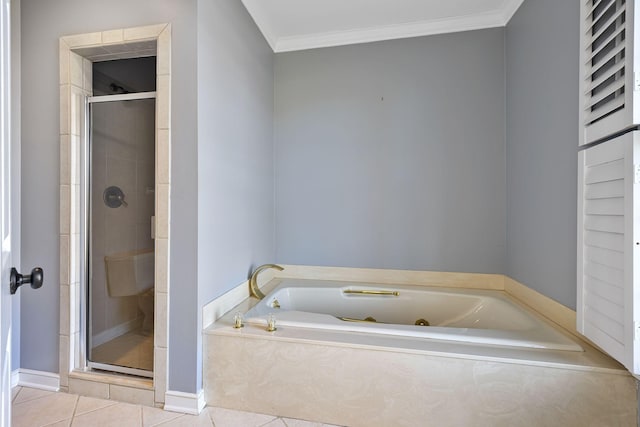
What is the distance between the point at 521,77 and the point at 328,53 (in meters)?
1.42

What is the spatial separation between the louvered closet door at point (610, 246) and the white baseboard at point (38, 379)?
2734 mm

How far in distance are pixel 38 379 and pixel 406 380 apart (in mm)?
2088

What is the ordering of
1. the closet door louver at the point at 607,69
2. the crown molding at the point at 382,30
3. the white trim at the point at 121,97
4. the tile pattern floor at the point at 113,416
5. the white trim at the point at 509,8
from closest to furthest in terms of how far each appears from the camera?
the closet door louver at the point at 607,69, the tile pattern floor at the point at 113,416, the white trim at the point at 121,97, the white trim at the point at 509,8, the crown molding at the point at 382,30

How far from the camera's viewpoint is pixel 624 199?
1.07 meters

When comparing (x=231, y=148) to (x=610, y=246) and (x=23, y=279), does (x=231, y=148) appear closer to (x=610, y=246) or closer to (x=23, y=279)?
(x=23, y=279)

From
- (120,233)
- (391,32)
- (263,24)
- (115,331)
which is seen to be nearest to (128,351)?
(115,331)

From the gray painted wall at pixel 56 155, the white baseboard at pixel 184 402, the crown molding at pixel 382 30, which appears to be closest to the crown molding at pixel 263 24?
the crown molding at pixel 382 30

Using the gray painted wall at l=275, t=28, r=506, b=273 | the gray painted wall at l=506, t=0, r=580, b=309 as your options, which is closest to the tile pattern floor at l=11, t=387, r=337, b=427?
the gray painted wall at l=275, t=28, r=506, b=273

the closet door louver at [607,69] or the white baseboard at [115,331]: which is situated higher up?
the closet door louver at [607,69]

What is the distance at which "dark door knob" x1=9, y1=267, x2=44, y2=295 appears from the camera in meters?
0.76

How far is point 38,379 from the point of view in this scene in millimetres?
1757

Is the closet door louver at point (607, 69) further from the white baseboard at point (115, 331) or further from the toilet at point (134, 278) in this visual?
the white baseboard at point (115, 331)

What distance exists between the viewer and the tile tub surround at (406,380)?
4.06 feet

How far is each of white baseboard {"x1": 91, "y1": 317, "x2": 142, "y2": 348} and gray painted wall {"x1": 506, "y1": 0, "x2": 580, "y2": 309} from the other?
2466 mm
